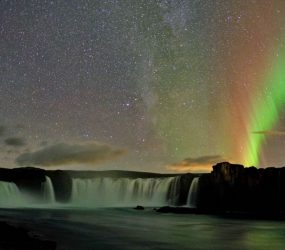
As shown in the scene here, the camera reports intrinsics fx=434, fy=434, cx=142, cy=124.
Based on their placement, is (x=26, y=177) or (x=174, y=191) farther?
(x=26, y=177)

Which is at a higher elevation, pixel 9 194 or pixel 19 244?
pixel 19 244

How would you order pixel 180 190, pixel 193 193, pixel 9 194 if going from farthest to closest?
pixel 9 194 < pixel 180 190 < pixel 193 193

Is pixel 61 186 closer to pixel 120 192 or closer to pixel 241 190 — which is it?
pixel 120 192

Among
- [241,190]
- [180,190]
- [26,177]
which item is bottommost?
[180,190]

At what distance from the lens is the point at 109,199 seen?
8488 cm

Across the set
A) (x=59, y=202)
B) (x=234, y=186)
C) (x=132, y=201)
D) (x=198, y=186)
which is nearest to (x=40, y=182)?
(x=59, y=202)

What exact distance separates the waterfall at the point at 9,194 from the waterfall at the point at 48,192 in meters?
5.27

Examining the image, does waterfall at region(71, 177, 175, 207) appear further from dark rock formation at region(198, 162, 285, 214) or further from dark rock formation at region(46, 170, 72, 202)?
dark rock formation at region(198, 162, 285, 214)

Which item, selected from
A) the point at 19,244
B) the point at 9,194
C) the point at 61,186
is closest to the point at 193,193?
the point at 61,186

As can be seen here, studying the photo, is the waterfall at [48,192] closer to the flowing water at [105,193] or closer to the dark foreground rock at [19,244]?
the flowing water at [105,193]

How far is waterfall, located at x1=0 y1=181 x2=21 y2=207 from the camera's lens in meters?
77.4

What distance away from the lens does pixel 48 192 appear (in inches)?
3428

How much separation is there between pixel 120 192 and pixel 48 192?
14736 millimetres

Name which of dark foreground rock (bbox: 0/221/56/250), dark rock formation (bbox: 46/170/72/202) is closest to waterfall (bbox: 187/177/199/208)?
dark rock formation (bbox: 46/170/72/202)
